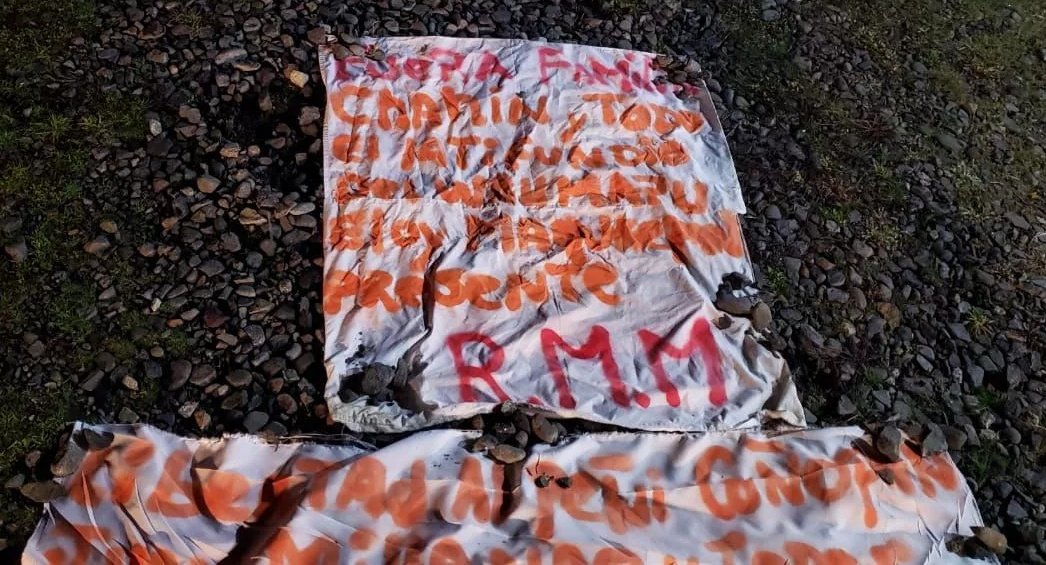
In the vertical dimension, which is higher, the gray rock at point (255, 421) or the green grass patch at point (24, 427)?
the green grass patch at point (24, 427)

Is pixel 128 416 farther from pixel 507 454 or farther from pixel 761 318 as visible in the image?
pixel 761 318

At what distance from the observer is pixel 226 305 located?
332cm

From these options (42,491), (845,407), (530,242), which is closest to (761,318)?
(845,407)

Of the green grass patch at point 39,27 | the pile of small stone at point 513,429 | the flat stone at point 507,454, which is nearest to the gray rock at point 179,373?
the pile of small stone at point 513,429

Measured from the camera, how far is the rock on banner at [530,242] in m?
3.21

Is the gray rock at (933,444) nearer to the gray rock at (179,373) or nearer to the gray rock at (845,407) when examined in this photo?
the gray rock at (845,407)

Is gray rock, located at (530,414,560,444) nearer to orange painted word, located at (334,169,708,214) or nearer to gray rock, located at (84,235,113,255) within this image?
orange painted word, located at (334,169,708,214)

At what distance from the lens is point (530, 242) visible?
3623 mm

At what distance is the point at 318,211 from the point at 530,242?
3.29 feet

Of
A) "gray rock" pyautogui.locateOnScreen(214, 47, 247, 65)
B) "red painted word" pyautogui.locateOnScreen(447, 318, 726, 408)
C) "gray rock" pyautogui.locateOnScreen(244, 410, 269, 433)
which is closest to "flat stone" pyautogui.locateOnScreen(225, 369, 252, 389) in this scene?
"gray rock" pyautogui.locateOnScreen(244, 410, 269, 433)

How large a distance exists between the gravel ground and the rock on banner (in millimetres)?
193

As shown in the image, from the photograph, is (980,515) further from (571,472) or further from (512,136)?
(512,136)

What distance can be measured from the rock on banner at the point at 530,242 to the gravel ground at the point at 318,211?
0.63 feet

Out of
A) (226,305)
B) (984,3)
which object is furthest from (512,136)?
(984,3)
